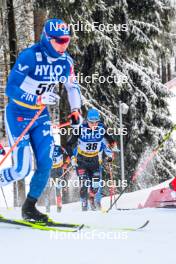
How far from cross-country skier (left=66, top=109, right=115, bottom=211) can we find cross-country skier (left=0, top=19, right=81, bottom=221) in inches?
157

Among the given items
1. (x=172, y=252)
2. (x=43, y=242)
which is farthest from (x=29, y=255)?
(x=172, y=252)

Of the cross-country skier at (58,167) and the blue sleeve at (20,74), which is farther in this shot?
the cross-country skier at (58,167)

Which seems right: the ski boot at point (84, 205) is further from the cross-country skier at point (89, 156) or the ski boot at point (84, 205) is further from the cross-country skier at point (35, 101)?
the cross-country skier at point (35, 101)

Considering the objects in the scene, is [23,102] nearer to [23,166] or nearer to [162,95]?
[23,166]

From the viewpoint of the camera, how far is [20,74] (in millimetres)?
4672

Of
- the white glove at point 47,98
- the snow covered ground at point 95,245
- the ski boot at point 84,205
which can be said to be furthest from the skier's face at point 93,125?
the white glove at point 47,98

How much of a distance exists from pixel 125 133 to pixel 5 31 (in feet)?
17.0

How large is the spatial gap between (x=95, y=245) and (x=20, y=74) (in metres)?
1.89

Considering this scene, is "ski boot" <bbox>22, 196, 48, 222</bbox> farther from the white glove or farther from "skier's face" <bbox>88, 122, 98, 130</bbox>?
"skier's face" <bbox>88, 122, 98, 130</bbox>

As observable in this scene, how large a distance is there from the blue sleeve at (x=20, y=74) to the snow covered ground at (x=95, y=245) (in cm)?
130

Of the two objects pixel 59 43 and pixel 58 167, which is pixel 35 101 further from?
pixel 58 167

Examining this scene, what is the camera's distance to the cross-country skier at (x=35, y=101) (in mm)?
4660

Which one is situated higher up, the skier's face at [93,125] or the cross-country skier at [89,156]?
the skier's face at [93,125]

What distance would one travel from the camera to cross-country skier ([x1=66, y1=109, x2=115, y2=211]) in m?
8.83
